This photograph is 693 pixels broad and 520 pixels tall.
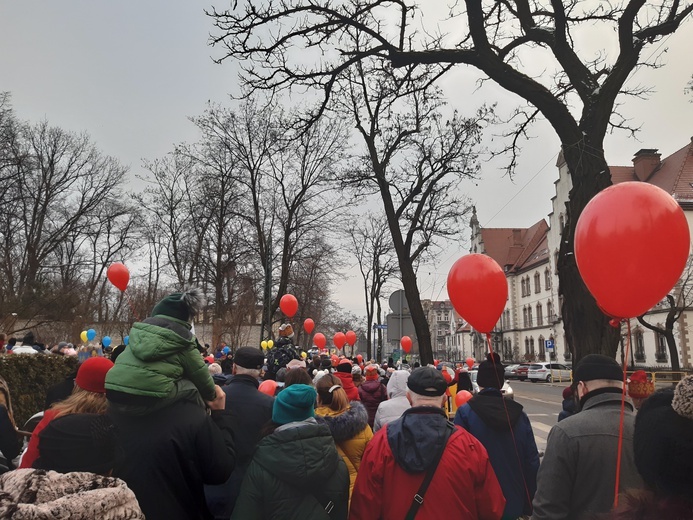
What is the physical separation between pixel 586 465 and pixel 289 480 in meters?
1.60

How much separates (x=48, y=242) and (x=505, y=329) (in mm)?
58233

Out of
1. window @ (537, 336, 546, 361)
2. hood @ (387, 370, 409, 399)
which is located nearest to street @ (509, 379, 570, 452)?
hood @ (387, 370, 409, 399)

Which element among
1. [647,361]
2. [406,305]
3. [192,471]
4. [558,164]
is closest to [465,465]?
[192,471]

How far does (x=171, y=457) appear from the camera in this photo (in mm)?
2504

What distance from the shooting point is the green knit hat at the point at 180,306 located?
9.37ft

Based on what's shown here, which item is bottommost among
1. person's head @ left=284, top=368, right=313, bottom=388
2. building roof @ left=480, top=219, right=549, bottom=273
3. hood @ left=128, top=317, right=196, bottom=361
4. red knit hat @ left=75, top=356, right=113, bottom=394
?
person's head @ left=284, top=368, right=313, bottom=388

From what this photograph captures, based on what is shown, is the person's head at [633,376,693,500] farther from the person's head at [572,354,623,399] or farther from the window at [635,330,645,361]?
the window at [635,330,645,361]

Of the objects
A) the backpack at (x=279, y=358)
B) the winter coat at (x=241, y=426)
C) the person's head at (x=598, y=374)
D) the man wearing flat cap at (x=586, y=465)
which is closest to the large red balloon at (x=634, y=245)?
the person's head at (x=598, y=374)

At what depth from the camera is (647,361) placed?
40812mm

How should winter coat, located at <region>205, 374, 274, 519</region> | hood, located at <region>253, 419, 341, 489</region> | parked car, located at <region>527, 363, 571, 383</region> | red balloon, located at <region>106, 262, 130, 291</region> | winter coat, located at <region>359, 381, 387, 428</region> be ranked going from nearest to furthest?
hood, located at <region>253, 419, 341, 489</region> → winter coat, located at <region>205, 374, 274, 519</region> → winter coat, located at <region>359, 381, 387, 428</region> → red balloon, located at <region>106, 262, 130, 291</region> → parked car, located at <region>527, 363, 571, 383</region>

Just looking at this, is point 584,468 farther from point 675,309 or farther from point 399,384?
point 675,309

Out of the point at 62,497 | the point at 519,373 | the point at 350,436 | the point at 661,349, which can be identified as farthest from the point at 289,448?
the point at 519,373

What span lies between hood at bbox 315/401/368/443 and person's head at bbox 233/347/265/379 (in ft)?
2.06

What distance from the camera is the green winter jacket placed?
2418mm
